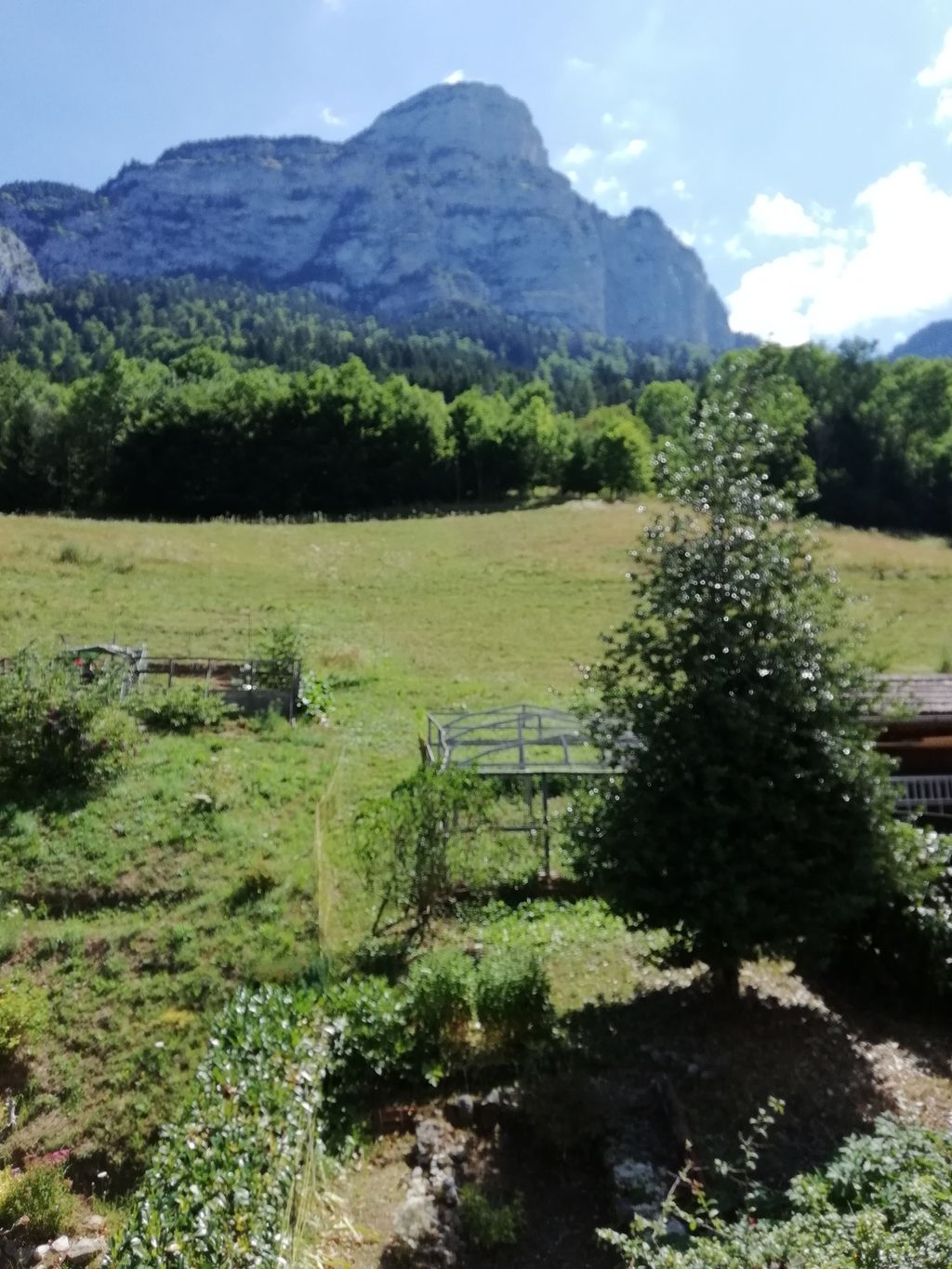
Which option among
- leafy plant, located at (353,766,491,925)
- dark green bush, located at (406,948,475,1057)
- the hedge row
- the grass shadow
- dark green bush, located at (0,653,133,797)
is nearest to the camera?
the hedge row

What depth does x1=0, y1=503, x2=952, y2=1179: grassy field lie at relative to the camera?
951cm

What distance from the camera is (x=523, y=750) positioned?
1580cm

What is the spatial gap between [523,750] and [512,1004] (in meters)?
7.25

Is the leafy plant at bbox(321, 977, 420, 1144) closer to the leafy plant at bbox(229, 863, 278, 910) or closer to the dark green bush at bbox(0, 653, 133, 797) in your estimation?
the leafy plant at bbox(229, 863, 278, 910)

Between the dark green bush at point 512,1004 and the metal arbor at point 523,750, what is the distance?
2.39 metres

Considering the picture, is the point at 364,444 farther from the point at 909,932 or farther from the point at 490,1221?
the point at 490,1221

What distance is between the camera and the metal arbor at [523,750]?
1355cm

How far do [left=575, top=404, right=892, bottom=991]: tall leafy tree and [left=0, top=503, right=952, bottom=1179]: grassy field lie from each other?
101cm

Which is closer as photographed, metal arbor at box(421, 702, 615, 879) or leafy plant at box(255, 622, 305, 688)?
metal arbor at box(421, 702, 615, 879)

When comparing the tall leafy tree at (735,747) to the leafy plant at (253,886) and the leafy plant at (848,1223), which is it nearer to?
the leafy plant at (848,1223)

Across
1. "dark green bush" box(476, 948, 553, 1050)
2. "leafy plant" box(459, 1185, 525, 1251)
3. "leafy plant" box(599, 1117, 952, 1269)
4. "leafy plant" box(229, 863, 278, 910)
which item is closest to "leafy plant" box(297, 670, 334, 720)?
"leafy plant" box(229, 863, 278, 910)

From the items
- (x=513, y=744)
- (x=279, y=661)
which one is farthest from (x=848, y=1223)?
(x=279, y=661)

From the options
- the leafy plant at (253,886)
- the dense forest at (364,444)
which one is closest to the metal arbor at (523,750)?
the leafy plant at (253,886)

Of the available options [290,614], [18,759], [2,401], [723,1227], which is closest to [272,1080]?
[723,1227]
